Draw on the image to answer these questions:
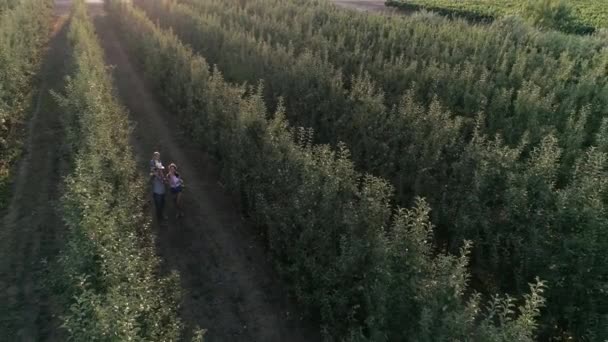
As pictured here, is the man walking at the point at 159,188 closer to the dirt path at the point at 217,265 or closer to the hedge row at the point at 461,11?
the dirt path at the point at 217,265

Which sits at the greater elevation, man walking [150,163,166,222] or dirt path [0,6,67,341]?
man walking [150,163,166,222]

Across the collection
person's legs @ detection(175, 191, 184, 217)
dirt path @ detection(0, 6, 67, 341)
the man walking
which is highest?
the man walking

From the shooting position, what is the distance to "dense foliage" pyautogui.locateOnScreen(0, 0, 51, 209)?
631 inches

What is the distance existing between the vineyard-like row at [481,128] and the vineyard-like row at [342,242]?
1.35 meters

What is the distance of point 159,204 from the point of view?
13.1 metres

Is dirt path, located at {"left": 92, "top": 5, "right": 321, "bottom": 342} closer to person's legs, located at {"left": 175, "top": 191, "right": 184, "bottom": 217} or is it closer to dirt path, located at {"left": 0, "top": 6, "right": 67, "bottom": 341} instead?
person's legs, located at {"left": 175, "top": 191, "right": 184, "bottom": 217}

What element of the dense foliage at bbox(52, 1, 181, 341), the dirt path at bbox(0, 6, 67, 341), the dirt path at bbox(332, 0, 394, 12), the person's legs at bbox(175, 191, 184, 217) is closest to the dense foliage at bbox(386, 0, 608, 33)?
the dirt path at bbox(332, 0, 394, 12)

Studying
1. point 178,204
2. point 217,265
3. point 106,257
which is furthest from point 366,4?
point 106,257

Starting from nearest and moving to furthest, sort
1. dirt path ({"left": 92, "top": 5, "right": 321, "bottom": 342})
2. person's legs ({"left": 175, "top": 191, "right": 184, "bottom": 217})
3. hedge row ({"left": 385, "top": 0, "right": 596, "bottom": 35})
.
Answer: dirt path ({"left": 92, "top": 5, "right": 321, "bottom": 342}) < person's legs ({"left": 175, "top": 191, "right": 184, "bottom": 217}) < hedge row ({"left": 385, "top": 0, "right": 596, "bottom": 35})

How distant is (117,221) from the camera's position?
9391 mm

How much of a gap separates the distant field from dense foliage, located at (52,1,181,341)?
37.6 meters

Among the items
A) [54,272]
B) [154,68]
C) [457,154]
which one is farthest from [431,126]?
[154,68]

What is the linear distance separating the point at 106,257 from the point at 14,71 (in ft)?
46.3

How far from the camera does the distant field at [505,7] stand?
131 feet
